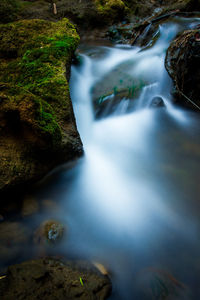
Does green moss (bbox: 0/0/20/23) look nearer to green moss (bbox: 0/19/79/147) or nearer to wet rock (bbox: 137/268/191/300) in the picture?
green moss (bbox: 0/19/79/147)

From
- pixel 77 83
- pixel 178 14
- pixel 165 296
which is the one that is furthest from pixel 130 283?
pixel 178 14

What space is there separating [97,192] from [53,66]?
2266mm

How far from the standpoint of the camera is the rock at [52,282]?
1.32 m

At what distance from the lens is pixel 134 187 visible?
110 inches

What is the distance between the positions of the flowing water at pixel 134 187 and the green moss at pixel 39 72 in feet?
2.70

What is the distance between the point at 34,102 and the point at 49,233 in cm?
150

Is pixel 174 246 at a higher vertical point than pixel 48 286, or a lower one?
lower

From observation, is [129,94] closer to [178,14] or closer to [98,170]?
[98,170]

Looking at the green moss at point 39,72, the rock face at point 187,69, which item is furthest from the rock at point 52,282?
the rock face at point 187,69

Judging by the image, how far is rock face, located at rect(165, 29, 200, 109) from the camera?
3.68 metres

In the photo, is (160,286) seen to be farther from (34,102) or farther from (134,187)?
(34,102)

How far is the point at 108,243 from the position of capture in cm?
211

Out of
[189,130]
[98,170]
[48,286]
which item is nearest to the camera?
[48,286]

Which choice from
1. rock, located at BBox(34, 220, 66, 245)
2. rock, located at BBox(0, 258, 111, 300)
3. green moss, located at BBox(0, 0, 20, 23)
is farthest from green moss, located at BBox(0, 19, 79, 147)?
green moss, located at BBox(0, 0, 20, 23)
